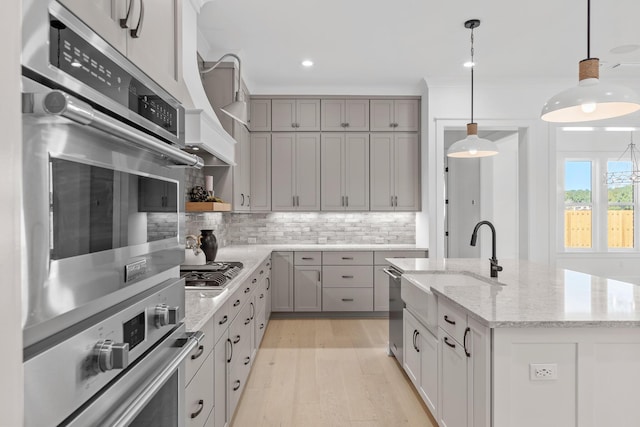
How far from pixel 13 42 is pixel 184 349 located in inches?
35.5

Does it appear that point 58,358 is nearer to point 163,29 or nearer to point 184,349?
point 184,349

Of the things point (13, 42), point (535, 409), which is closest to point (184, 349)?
point (13, 42)

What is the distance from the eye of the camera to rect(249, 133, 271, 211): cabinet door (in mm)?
5148

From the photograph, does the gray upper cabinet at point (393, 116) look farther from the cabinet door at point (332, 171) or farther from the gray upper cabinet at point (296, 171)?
the gray upper cabinet at point (296, 171)

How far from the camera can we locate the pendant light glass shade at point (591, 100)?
1804mm

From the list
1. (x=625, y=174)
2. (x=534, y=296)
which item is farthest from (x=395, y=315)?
(x=625, y=174)

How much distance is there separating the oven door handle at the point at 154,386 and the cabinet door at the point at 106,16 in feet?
2.41

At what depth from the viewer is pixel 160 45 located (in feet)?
3.69

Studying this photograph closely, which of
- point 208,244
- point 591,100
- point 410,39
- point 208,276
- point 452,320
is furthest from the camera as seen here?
point 410,39

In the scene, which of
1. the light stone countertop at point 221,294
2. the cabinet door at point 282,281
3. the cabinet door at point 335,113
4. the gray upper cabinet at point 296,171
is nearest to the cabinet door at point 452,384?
the light stone countertop at point 221,294

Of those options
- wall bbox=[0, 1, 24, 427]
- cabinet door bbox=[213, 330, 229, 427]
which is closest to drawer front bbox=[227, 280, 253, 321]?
cabinet door bbox=[213, 330, 229, 427]

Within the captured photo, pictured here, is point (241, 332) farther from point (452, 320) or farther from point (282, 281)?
point (282, 281)

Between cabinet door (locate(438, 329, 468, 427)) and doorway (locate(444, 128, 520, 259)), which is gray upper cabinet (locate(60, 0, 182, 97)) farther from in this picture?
doorway (locate(444, 128, 520, 259))

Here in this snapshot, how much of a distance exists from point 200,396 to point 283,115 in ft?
13.3
